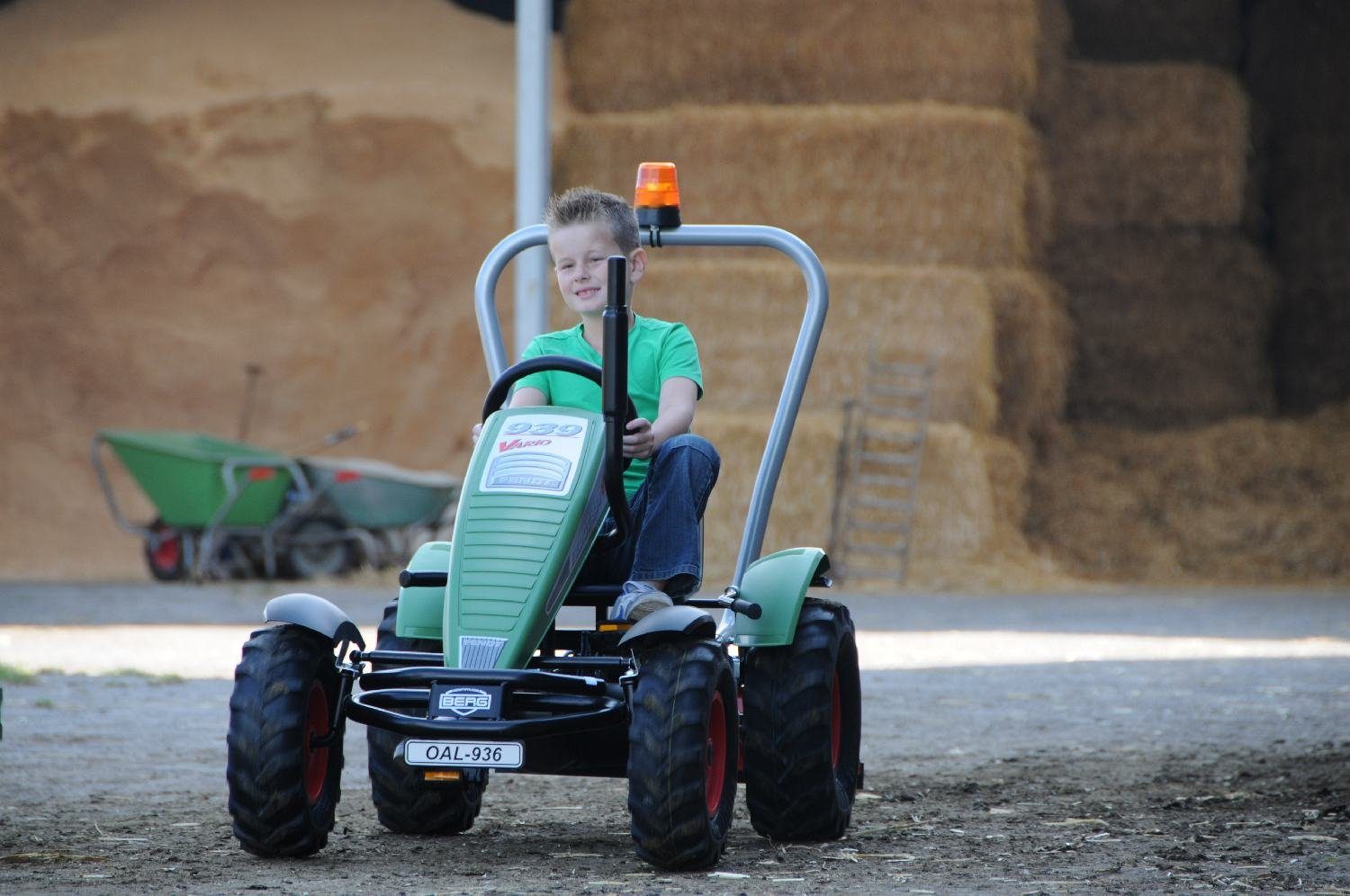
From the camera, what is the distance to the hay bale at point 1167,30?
52.7 ft

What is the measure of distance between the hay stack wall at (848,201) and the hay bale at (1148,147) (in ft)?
6.37

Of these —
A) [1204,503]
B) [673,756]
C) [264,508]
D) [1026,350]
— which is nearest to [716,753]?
[673,756]

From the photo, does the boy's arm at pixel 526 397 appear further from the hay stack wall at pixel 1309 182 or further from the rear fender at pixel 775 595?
the hay stack wall at pixel 1309 182

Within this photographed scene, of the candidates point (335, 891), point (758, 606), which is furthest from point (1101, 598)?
point (335, 891)

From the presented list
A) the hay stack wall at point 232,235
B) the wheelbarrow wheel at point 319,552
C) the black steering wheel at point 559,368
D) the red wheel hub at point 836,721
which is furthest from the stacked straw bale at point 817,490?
the black steering wheel at point 559,368

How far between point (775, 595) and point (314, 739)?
95 centimetres

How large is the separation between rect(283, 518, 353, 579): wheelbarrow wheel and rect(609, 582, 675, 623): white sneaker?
888 centimetres

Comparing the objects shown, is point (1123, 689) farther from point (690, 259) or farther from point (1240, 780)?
point (690, 259)

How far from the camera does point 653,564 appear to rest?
3.66m

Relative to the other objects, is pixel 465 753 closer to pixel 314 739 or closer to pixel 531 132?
pixel 314 739

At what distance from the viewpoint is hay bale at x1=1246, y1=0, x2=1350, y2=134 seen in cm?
1566

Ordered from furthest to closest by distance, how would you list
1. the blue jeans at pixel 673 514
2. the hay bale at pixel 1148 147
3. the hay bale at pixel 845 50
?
1. the hay bale at pixel 1148 147
2. the hay bale at pixel 845 50
3. the blue jeans at pixel 673 514

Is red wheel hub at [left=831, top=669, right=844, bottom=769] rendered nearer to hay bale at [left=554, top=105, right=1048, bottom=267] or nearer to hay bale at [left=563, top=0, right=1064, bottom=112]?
hay bale at [left=554, top=105, right=1048, bottom=267]

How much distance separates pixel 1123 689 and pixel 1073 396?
30.7ft
